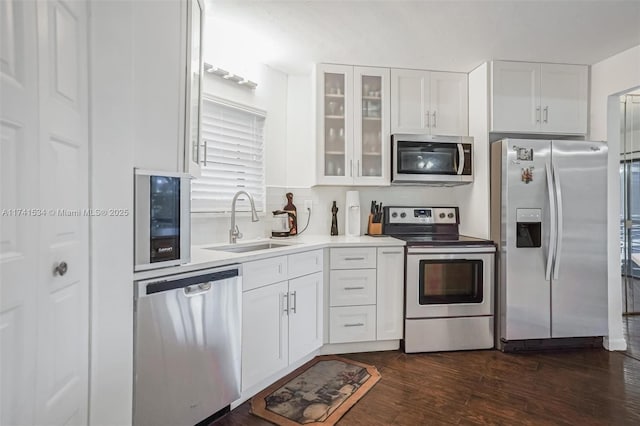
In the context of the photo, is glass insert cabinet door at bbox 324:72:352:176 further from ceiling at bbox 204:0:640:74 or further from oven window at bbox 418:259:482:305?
oven window at bbox 418:259:482:305

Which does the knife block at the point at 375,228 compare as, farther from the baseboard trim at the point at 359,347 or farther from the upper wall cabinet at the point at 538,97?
the upper wall cabinet at the point at 538,97

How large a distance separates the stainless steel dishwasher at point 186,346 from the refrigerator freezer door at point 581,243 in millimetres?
2571

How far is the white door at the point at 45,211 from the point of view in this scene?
888 mm

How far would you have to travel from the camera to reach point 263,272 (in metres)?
2.06

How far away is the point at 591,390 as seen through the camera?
2168 mm

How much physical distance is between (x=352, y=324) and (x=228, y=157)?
5.50ft

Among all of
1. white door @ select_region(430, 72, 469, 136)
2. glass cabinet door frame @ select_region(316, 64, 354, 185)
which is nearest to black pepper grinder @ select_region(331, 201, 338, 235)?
glass cabinet door frame @ select_region(316, 64, 354, 185)

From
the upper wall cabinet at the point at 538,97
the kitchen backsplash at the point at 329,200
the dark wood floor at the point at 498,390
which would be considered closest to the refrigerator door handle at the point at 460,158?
the upper wall cabinet at the point at 538,97

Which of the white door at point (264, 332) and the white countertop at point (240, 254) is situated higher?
the white countertop at point (240, 254)

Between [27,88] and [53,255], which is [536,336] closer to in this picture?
[53,255]

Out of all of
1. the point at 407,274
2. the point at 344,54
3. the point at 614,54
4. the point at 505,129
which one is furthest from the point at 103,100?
the point at 614,54

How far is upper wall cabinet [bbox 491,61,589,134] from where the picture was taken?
2906 mm

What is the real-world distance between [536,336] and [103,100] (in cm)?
330

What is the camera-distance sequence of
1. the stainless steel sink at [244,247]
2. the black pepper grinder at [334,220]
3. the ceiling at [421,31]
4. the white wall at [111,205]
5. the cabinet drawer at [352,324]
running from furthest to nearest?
the black pepper grinder at [334,220] < the cabinet drawer at [352,324] < the stainless steel sink at [244,247] < the ceiling at [421,31] < the white wall at [111,205]
